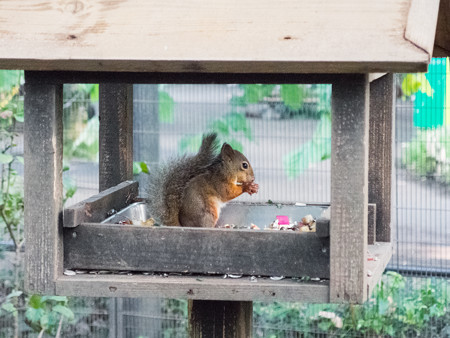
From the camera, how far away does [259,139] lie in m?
4.20

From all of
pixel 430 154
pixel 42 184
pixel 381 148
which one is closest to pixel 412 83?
pixel 430 154

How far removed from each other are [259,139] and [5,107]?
1269mm

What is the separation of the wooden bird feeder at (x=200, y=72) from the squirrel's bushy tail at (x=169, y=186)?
209 millimetres

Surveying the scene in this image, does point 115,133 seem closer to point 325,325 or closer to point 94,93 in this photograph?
point 94,93

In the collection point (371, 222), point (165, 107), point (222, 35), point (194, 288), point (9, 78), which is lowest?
point (194, 288)

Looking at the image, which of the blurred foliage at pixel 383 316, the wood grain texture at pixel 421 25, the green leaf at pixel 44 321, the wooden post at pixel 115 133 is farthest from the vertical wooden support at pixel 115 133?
the blurred foliage at pixel 383 316

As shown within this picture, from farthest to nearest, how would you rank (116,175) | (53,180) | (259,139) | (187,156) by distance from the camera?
(259,139)
(116,175)
(187,156)
(53,180)

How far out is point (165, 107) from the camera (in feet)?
13.6

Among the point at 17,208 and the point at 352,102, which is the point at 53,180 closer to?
the point at 352,102

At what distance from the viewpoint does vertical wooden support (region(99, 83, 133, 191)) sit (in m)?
2.34

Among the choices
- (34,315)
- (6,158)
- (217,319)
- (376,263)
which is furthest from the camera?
(34,315)

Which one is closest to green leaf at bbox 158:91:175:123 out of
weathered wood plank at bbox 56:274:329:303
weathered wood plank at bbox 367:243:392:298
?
weathered wood plank at bbox 367:243:392:298

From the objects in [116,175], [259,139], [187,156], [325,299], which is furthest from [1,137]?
[325,299]

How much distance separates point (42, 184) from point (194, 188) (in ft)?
1.59
